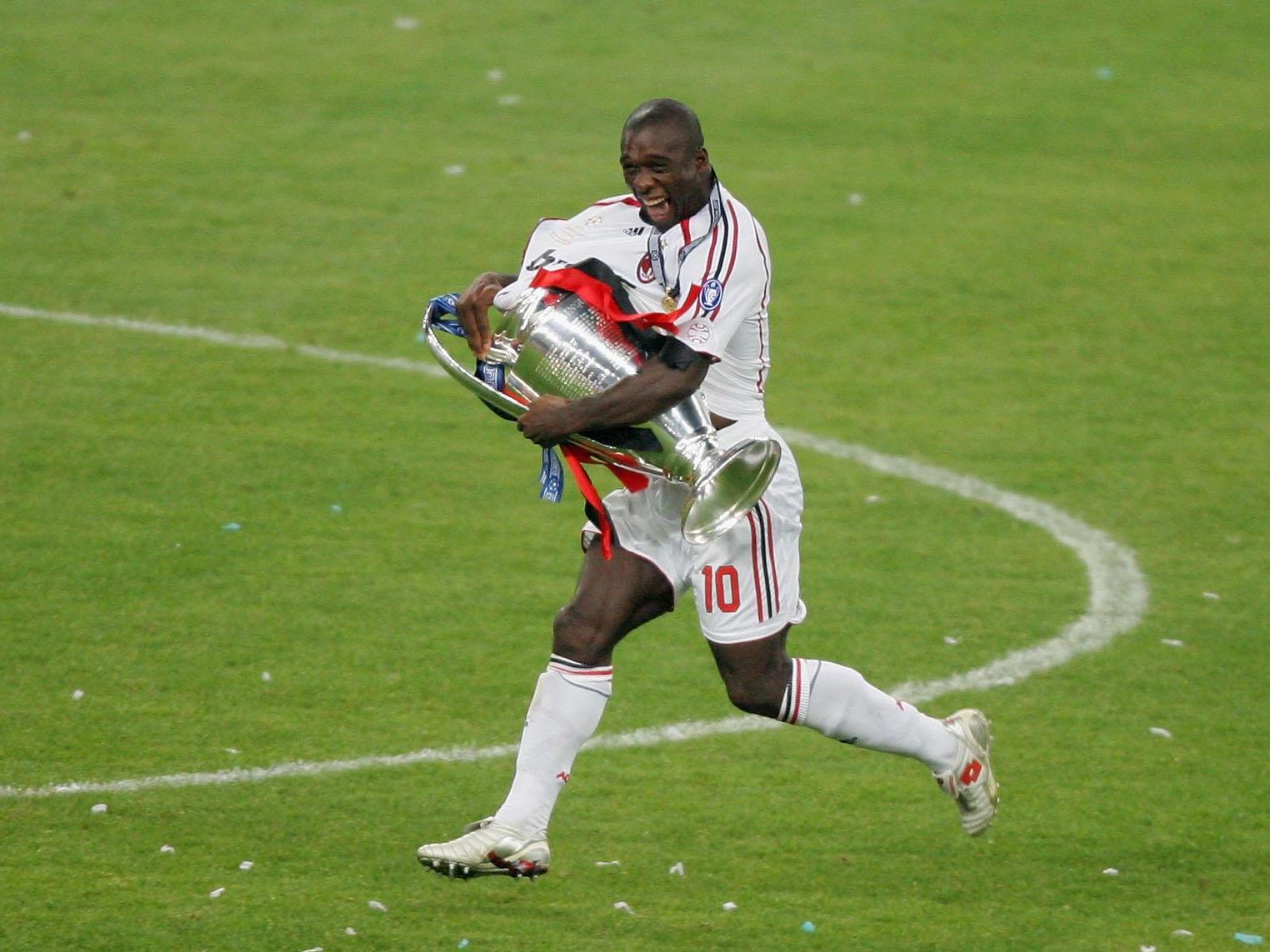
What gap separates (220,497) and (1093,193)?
19.9 feet

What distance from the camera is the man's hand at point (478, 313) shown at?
4699 millimetres

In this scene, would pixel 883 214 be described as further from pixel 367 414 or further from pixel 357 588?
pixel 357 588

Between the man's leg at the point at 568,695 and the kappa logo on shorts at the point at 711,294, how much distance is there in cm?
74

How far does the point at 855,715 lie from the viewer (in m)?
5.05

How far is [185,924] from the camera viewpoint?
15.8ft

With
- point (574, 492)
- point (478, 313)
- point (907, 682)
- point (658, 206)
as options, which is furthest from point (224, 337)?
point (658, 206)

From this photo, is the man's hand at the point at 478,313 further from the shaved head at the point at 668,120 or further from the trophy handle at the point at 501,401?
the shaved head at the point at 668,120

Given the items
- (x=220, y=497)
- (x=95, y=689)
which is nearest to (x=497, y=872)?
(x=95, y=689)

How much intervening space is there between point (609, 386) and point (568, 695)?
819 millimetres

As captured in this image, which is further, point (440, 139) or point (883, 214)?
point (440, 139)

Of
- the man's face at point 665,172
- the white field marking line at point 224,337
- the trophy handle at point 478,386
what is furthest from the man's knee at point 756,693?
the white field marking line at point 224,337

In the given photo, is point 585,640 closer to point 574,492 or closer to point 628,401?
point 628,401

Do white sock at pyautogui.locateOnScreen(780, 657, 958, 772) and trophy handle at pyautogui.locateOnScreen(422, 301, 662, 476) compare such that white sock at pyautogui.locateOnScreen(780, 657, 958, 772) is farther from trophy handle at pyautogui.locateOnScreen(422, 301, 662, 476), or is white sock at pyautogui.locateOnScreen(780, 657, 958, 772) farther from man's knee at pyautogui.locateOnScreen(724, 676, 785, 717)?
trophy handle at pyautogui.locateOnScreen(422, 301, 662, 476)

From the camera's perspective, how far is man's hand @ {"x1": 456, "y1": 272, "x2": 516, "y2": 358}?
15.4 ft
